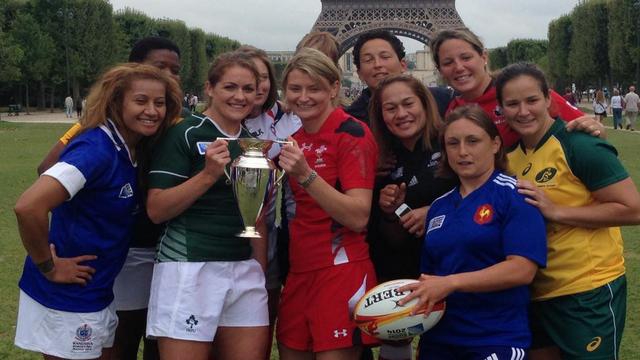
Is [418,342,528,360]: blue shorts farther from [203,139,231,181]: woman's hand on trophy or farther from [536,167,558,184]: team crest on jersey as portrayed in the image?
[203,139,231,181]: woman's hand on trophy

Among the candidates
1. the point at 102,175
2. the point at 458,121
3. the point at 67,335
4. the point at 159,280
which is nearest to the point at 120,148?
the point at 102,175

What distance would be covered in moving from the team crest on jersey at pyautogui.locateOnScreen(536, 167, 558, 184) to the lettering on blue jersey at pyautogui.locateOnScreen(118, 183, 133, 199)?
6.82 ft

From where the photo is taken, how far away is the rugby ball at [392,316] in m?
3.54

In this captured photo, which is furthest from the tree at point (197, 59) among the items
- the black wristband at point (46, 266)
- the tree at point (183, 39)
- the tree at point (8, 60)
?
the black wristband at point (46, 266)

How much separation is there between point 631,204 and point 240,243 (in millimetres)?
1967

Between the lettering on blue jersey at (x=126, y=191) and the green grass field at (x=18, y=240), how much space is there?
9.02 ft

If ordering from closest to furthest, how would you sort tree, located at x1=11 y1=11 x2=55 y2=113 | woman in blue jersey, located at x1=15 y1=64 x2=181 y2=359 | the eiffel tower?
woman in blue jersey, located at x1=15 y1=64 x2=181 y2=359 < tree, located at x1=11 y1=11 x2=55 y2=113 < the eiffel tower

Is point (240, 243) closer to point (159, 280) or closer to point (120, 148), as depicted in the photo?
point (159, 280)

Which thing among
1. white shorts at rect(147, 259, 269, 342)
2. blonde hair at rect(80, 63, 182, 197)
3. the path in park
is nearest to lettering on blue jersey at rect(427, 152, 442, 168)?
white shorts at rect(147, 259, 269, 342)

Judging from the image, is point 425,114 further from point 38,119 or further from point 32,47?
point 32,47

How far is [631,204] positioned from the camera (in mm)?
3750

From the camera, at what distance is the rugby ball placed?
3543 mm

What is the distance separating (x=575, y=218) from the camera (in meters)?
3.73

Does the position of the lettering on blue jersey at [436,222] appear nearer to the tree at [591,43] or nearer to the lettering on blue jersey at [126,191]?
the lettering on blue jersey at [126,191]
